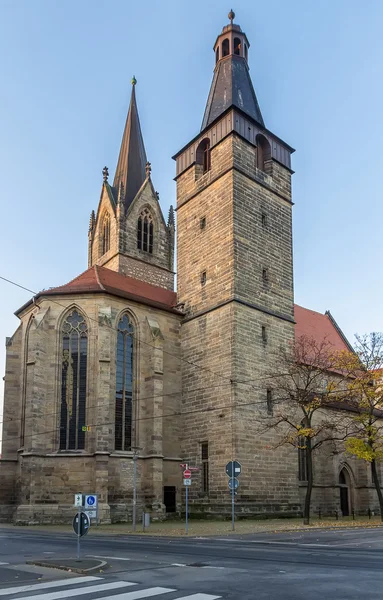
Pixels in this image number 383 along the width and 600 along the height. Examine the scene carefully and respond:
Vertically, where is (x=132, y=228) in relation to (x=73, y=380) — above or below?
above

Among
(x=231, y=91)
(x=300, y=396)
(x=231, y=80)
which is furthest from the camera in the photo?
(x=231, y=80)

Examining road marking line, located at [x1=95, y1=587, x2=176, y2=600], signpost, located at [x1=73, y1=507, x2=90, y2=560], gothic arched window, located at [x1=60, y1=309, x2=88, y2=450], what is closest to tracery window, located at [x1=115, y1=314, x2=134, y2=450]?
gothic arched window, located at [x1=60, y1=309, x2=88, y2=450]

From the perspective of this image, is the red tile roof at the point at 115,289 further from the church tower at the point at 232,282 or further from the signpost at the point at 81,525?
the signpost at the point at 81,525

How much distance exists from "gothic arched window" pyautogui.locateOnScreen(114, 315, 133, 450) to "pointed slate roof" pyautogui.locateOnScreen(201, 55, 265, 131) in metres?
13.2

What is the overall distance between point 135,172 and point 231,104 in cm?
1871

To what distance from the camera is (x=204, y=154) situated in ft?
120

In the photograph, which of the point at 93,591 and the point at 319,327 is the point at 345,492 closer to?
the point at 319,327

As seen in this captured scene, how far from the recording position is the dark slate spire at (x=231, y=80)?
35.8m

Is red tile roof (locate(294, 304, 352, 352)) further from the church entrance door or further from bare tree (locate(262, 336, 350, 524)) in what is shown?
the church entrance door

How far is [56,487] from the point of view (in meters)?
28.1

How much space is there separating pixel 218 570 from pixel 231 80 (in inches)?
1233

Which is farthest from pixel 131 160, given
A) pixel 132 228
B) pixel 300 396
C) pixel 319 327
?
pixel 300 396

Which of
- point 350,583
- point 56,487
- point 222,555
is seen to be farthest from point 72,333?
point 350,583

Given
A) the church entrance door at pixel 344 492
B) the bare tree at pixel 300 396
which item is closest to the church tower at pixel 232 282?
the bare tree at pixel 300 396
